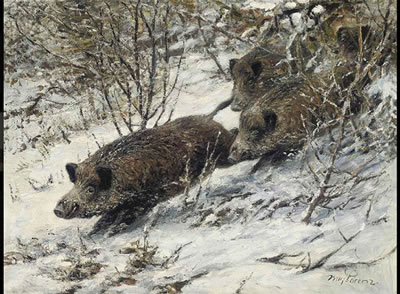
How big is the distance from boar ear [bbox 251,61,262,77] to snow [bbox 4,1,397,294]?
0.11m

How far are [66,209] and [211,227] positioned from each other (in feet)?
2.41

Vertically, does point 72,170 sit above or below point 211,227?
above

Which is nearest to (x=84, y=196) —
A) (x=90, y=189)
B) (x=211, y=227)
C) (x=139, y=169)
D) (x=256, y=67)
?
(x=90, y=189)

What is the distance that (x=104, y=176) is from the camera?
325cm

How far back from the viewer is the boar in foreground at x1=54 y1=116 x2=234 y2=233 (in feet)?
10.5

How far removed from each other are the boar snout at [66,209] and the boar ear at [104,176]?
17 centimetres

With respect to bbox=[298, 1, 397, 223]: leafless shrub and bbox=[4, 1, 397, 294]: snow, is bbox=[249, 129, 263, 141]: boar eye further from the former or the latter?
bbox=[298, 1, 397, 223]: leafless shrub

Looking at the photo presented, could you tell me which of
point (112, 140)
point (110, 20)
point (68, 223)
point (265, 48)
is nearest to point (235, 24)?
point (265, 48)

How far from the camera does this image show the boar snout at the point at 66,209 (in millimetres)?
3293

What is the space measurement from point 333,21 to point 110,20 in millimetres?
1068
